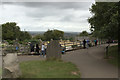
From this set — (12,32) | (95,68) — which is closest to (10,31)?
(12,32)

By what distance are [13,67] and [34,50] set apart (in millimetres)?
11171

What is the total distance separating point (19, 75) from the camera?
274 inches

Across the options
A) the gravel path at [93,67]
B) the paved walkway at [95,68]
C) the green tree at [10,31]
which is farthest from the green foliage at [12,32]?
the paved walkway at [95,68]

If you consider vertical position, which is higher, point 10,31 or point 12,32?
point 10,31

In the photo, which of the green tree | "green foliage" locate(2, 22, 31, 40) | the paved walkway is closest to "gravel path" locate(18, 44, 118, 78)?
the paved walkway

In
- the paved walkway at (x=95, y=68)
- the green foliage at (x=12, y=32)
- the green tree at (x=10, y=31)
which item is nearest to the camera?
the paved walkway at (x=95, y=68)

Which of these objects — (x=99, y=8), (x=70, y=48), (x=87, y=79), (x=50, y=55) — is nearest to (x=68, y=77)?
(x=87, y=79)

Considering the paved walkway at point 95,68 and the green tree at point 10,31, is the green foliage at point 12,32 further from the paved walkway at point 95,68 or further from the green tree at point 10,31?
the paved walkway at point 95,68

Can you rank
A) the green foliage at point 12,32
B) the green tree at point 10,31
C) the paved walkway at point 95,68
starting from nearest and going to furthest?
the paved walkway at point 95,68, the green tree at point 10,31, the green foliage at point 12,32

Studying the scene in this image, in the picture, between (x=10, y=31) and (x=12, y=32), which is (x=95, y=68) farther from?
(x=10, y=31)

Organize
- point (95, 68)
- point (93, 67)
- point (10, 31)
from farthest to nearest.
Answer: point (10, 31) < point (93, 67) < point (95, 68)

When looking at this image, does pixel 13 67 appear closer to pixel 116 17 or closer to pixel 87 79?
pixel 87 79

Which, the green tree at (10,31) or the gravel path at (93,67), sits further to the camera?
the green tree at (10,31)

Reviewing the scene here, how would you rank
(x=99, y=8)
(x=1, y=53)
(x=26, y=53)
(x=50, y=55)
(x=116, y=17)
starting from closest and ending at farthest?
1. (x=116, y=17)
2. (x=50, y=55)
3. (x=99, y=8)
4. (x=1, y=53)
5. (x=26, y=53)
